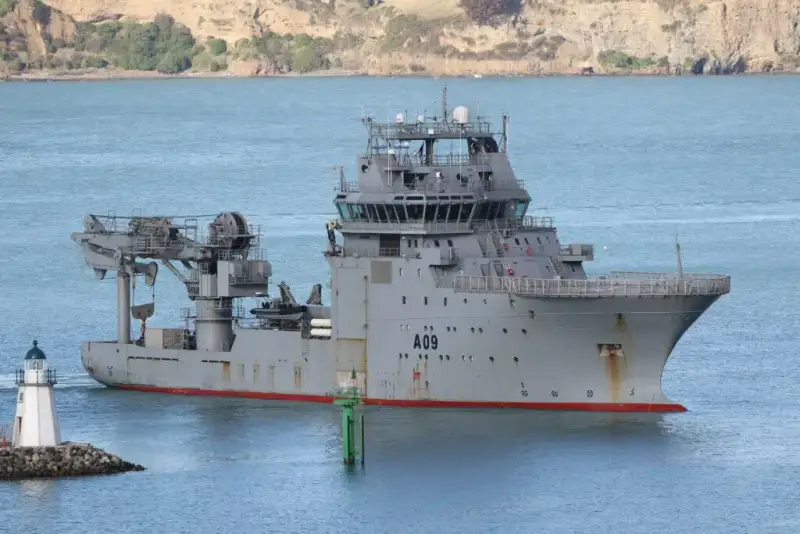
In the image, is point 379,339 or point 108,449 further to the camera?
point 379,339

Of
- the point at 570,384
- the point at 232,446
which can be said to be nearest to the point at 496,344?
the point at 570,384

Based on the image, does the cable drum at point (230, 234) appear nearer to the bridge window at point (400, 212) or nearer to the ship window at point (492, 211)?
the bridge window at point (400, 212)

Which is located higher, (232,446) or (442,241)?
(442,241)

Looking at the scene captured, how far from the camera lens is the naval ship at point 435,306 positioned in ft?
203

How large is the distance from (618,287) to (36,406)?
14116 millimetres

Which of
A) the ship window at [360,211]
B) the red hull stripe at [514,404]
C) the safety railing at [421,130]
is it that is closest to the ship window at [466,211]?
the safety railing at [421,130]

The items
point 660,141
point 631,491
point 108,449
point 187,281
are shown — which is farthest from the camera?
point 660,141

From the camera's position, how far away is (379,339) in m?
64.3

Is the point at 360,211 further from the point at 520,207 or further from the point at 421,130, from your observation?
the point at 520,207

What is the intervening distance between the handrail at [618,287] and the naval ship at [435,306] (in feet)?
0.13

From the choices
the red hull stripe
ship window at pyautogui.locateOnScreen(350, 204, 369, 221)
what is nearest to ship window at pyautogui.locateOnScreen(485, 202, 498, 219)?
ship window at pyautogui.locateOnScreen(350, 204, 369, 221)

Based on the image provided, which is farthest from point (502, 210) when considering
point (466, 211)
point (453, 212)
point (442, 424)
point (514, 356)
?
point (442, 424)

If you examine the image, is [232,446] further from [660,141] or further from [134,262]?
[660,141]

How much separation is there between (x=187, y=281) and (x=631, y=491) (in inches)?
669
